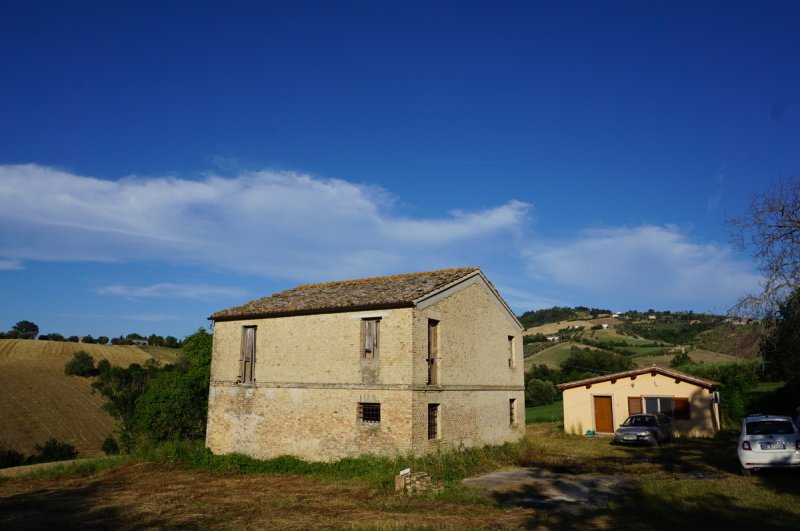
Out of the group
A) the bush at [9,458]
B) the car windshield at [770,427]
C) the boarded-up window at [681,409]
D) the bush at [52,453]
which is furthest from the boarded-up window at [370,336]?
the bush at [9,458]

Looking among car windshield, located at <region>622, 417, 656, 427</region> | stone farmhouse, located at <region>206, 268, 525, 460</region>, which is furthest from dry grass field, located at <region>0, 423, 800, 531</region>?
car windshield, located at <region>622, 417, 656, 427</region>

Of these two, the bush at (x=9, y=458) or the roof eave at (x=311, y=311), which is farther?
the bush at (x=9, y=458)

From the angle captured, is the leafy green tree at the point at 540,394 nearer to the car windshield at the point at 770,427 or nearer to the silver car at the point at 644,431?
the silver car at the point at 644,431

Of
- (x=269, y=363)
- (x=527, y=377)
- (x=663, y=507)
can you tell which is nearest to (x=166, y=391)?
(x=269, y=363)

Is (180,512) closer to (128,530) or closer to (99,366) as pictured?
(128,530)

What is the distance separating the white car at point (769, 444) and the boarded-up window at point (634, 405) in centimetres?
1438

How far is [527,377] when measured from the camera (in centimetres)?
6300

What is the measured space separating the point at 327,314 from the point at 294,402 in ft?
11.9

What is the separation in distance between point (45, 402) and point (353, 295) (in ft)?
132

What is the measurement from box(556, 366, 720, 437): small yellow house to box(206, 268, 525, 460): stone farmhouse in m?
7.23

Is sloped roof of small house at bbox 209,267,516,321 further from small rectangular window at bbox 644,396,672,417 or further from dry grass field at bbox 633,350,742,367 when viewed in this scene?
dry grass field at bbox 633,350,742,367

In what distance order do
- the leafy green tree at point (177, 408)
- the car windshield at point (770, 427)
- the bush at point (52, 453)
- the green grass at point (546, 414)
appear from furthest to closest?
the green grass at point (546, 414) < the bush at point (52, 453) < the leafy green tree at point (177, 408) < the car windshield at point (770, 427)

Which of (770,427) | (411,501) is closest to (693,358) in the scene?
(770,427)

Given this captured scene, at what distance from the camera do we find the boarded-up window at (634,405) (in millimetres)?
28625
